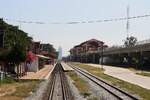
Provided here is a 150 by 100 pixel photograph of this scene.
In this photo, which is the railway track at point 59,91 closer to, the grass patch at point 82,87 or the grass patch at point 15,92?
the grass patch at point 82,87

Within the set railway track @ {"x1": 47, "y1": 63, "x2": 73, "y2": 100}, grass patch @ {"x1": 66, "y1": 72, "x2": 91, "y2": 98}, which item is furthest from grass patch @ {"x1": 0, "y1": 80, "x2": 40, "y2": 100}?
grass patch @ {"x1": 66, "y1": 72, "x2": 91, "y2": 98}

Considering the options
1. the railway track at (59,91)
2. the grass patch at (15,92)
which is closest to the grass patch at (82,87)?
the railway track at (59,91)

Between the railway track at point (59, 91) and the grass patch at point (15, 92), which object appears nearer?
the grass patch at point (15, 92)

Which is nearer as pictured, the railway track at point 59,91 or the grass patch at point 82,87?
the railway track at point 59,91

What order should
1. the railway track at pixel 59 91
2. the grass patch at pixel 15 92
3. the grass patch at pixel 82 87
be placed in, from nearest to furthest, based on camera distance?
the grass patch at pixel 15 92 → the railway track at pixel 59 91 → the grass patch at pixel 82 87

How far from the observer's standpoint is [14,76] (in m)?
49.0

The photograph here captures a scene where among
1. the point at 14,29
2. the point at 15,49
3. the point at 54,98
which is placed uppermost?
the point at 14,29

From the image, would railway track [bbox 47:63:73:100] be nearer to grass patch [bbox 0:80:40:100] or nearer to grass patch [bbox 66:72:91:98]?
grass patch [bbox 66:72:91:98]

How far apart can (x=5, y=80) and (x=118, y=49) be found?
3269 inches

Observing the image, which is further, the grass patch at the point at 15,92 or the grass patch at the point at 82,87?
the grass patch at the point at 82,87

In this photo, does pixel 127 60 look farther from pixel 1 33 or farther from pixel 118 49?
pixel 1 33

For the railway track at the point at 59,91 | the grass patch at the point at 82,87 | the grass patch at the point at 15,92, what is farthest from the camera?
the grass patch at the point at 82,87

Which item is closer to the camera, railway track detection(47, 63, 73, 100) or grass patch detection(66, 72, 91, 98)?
railway track detection(47, 63, 73, 100)

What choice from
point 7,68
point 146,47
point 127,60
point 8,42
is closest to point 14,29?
point 8,42
